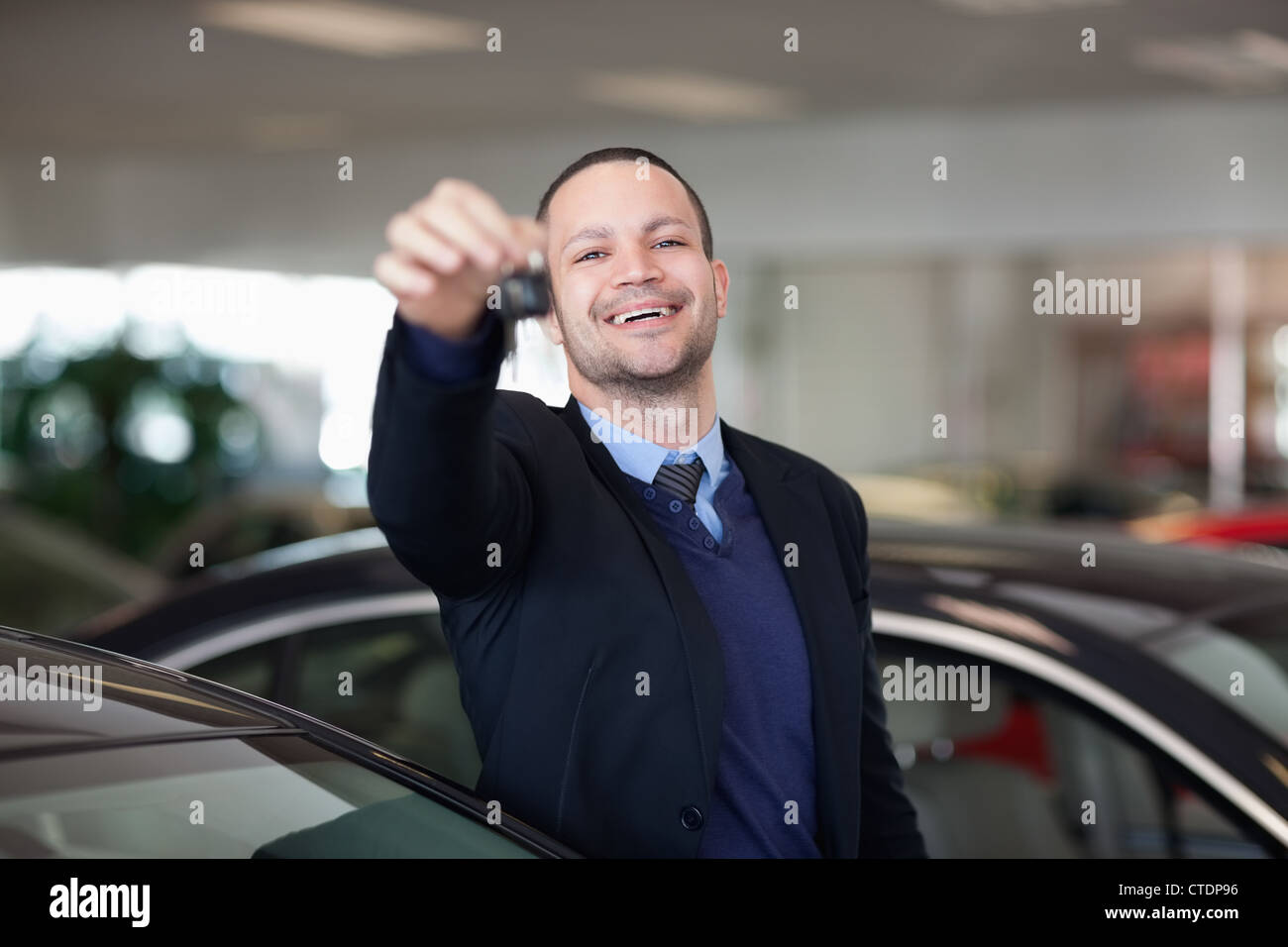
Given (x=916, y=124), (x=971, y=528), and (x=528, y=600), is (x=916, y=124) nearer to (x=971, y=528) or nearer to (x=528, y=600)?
(x=971, y=528)

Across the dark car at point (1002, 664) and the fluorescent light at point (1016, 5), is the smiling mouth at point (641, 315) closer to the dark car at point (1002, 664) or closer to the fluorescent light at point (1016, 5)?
the dark car at point (1002, 664)

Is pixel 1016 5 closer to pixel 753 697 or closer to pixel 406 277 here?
pixel 753 697

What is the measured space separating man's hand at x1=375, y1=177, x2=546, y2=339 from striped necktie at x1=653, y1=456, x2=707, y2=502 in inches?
16.0

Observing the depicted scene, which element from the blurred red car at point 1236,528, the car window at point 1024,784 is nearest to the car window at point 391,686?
the car window at point 1024,784

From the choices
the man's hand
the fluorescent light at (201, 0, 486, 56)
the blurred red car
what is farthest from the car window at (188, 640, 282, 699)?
the fluorescent light at (201, 0, 486, 56)

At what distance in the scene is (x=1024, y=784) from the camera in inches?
104

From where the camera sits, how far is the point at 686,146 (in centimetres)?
1070

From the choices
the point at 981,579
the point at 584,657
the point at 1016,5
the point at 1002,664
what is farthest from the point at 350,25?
→ the point at 584,657

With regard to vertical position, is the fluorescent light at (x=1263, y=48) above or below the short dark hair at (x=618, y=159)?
above

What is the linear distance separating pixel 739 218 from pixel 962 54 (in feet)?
9.32

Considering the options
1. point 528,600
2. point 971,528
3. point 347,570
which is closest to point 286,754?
point 528,600

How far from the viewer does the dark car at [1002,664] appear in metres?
1.86

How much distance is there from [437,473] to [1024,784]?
73.1 inches

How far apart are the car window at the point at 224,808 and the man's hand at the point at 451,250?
→ 454 mm
